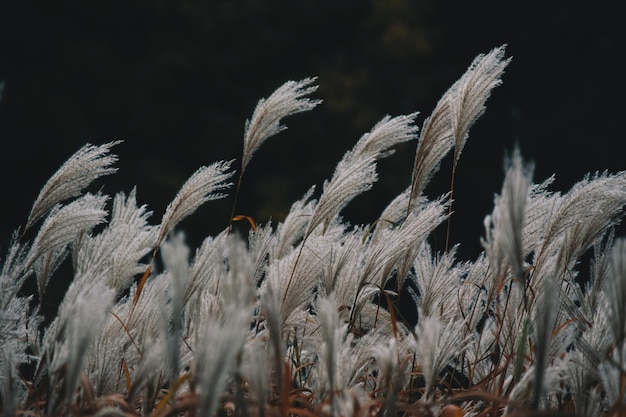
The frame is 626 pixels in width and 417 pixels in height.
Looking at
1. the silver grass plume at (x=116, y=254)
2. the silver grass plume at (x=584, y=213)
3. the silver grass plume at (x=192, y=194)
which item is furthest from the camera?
the silver grass plume at (x=192, y=194)

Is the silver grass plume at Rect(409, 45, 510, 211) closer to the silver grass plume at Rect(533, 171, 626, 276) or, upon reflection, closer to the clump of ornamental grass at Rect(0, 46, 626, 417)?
the clump of ornamental grass at Rect(0, 46, 626, 417)

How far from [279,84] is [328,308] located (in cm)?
1378

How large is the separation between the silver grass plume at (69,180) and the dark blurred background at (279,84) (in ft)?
34.0

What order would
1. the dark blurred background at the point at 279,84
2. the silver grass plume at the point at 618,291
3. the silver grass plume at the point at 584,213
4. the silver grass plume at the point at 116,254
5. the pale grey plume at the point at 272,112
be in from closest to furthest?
the silver grass plume at the point at 618,291 → the silver grass plume at the point at 584,213 → the silver grass plume at the point at 116,254 → the pale grey plume at the point at 272,112 → the dark blurred background at the point at 279,84

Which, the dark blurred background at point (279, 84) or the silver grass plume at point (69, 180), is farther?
the dark blurred background at point (279, 84)

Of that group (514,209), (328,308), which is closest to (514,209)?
(514,209)

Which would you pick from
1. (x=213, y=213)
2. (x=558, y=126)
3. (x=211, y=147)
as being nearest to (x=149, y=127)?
(x=211, y=147)

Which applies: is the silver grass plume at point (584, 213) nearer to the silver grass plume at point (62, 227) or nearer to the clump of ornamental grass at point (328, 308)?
the clump of ornamental grass at point (328, 308)

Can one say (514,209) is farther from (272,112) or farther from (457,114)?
(272,112)

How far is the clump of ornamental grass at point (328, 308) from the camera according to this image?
130 cm

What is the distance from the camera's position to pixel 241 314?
3.83 ft

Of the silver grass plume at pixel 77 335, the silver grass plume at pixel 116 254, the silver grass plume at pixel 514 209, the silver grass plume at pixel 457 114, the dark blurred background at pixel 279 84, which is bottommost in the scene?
the silver grass plume at pixel 77 335

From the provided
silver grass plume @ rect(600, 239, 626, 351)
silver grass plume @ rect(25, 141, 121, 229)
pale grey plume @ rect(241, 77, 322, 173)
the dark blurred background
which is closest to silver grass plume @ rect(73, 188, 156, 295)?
silver grass plume @ rect(25, 141, 121, 229)

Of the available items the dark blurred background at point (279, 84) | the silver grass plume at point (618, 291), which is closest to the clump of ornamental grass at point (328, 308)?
the silver grass plume at point (618, 291)
